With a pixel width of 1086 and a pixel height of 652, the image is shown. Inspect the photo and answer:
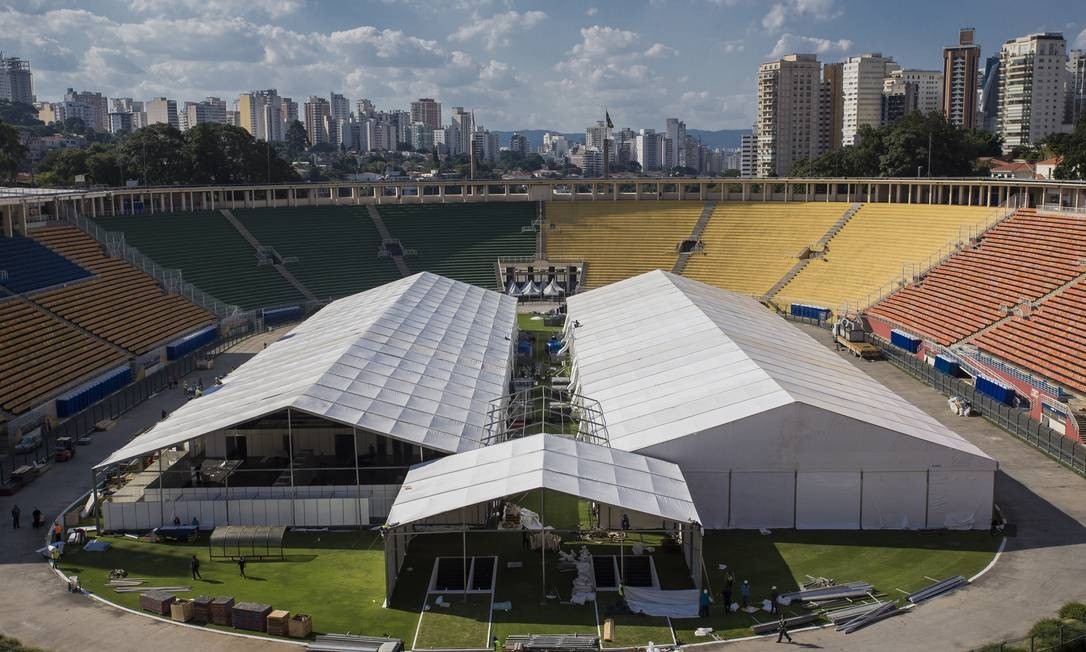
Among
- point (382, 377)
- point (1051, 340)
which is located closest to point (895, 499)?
point (382, 377)

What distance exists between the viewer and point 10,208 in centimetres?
4834

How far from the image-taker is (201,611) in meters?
20.2

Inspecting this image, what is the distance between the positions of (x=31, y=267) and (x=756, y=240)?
46425 mm

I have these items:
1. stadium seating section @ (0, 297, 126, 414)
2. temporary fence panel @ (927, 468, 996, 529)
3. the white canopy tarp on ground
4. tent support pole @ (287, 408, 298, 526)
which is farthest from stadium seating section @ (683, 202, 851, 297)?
the white canopy tarp on ground

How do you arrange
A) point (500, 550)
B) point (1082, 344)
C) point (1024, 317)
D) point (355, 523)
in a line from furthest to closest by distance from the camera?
point (1024, 317)
point (1082, 344)
point (355, 523)
point (500, 550)

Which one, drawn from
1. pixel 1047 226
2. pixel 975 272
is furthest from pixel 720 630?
pixel 1047 226

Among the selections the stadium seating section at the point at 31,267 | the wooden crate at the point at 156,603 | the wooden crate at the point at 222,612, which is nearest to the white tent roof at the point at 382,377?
the wooden crate at the point at 156,603

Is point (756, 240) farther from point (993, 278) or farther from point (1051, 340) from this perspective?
point (1051, 340)

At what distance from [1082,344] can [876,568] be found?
2062cm

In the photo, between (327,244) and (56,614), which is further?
(327,244)

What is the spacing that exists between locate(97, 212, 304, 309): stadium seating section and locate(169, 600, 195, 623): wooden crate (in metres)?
38.9

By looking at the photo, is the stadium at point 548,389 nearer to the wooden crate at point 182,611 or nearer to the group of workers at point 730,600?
the group of workers at point 730,600

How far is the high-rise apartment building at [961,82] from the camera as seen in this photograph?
19400cm

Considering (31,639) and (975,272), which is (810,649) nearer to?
(31,639)
